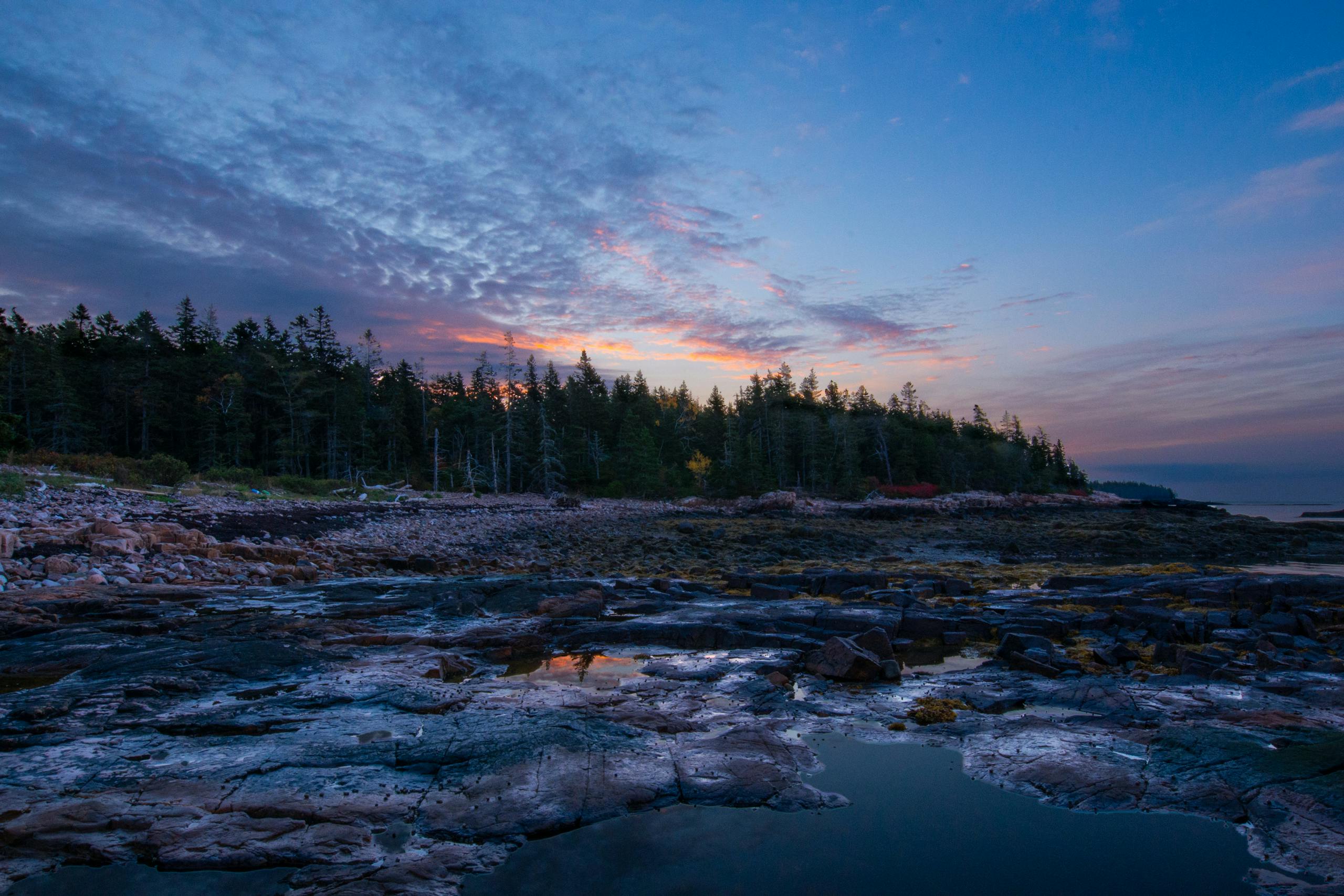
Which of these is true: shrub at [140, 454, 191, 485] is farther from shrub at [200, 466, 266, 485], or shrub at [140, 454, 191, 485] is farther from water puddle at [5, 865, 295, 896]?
water puddle at [5, 865, 295, 896]

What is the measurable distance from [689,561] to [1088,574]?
13.4 m

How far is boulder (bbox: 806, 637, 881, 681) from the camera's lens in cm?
905

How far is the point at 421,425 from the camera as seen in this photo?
78875mm

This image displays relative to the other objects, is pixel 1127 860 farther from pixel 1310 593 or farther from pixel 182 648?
pixel 1310 593

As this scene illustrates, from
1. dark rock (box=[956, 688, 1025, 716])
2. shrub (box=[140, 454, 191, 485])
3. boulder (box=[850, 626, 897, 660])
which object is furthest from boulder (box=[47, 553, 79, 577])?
shrub (box=[140, 454, 191, 485])

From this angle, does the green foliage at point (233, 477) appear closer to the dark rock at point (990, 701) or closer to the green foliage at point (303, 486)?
the green foliage at point (303, 486)

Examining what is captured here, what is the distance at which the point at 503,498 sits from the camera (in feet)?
183

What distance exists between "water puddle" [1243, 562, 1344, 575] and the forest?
4731cm

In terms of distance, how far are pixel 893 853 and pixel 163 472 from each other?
38730 mm

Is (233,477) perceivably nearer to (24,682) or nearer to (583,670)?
(24,682)

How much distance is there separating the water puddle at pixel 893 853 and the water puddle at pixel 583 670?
13.2ft

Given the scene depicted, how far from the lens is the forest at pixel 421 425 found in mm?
56906

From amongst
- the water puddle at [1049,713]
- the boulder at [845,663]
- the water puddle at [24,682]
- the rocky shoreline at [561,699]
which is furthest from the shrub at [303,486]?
the water puddle at [1049,713]

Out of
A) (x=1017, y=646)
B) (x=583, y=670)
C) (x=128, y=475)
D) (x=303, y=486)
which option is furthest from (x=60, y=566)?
(x=303, y=486)
